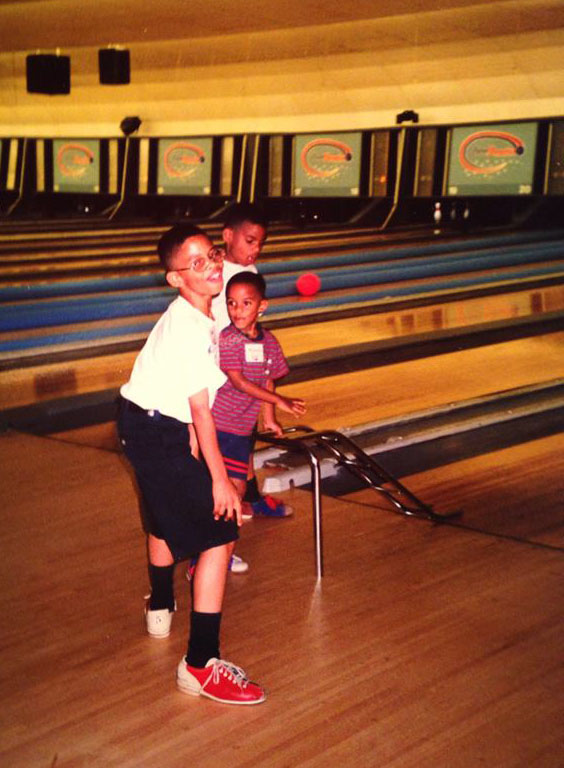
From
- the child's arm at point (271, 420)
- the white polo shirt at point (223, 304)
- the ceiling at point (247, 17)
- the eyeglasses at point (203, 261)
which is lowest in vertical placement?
the child's arm at point (271, 420)

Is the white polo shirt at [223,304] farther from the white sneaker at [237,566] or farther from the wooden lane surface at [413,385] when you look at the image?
the wooden lane surface at [413,385]

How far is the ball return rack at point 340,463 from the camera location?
323 cm

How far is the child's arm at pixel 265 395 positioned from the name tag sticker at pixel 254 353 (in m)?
0.06

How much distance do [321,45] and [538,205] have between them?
359 centimetres

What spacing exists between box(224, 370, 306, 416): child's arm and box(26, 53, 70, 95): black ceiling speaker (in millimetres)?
10778

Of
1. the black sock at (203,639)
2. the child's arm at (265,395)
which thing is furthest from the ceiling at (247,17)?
the black sock at (203,639)

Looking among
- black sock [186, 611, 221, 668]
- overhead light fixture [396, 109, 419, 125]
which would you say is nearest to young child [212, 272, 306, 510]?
black sock [186, 611, 221, 668]

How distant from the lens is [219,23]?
36.0 feet

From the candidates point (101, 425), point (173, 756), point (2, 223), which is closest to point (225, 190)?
point (2, 223)

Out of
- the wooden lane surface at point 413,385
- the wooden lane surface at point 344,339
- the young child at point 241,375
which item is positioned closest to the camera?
the young child at point 241,375

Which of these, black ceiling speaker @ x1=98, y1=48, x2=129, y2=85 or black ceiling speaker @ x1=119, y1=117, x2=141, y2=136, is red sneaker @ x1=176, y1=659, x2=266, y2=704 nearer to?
black ceiling speaker @ x1=98, y1=48, x2=129, y2=85

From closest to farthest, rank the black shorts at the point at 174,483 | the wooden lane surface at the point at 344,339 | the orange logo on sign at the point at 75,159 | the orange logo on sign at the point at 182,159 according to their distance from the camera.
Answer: the black shorts at the point at 174,483 → the wooden lane surface at the point at 344,339 → the orange logo on sign at the point at 182,159 → the orange logo on sign at the point at 75,159

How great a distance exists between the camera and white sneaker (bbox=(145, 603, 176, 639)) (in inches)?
109

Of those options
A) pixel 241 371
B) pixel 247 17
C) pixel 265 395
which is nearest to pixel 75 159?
pixel 247 17
